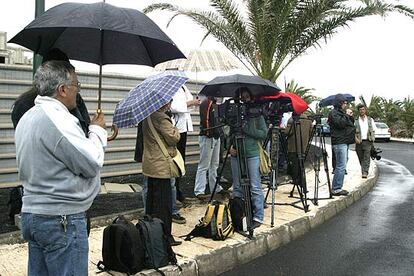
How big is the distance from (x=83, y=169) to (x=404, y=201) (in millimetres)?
7412

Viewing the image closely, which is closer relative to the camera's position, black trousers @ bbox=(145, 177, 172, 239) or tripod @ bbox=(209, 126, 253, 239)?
black trousers @ bbox=(145, 177, 172, 239)

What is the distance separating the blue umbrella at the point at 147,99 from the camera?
393cm

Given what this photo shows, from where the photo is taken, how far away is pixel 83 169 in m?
2.24

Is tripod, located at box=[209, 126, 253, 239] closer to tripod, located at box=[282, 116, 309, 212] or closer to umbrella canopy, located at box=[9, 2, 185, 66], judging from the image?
umbrella canopy, located at box=[9, 2, 185, 66]

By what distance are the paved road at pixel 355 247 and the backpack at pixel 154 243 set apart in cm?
87

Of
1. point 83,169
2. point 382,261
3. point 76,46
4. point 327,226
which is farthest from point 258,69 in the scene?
point 83,169

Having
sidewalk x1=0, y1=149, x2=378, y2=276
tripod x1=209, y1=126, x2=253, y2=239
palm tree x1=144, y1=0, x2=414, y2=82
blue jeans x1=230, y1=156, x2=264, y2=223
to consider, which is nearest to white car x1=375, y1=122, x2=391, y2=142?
palm tree x1=144, y1=0, x2=414, y2=82

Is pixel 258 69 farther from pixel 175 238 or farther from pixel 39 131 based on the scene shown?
pixel 39 131

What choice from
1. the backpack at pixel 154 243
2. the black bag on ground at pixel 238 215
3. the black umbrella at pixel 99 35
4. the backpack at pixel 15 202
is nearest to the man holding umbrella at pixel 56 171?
the black umbrella at pixel 99 35

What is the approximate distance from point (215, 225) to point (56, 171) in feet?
9.32

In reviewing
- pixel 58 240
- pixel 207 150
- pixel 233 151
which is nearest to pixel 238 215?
pixel 233 151

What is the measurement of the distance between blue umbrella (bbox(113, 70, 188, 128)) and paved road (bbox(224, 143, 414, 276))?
1.85 meters

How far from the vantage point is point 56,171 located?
7.31ft

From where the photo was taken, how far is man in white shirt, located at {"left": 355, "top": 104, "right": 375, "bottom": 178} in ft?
33.2
